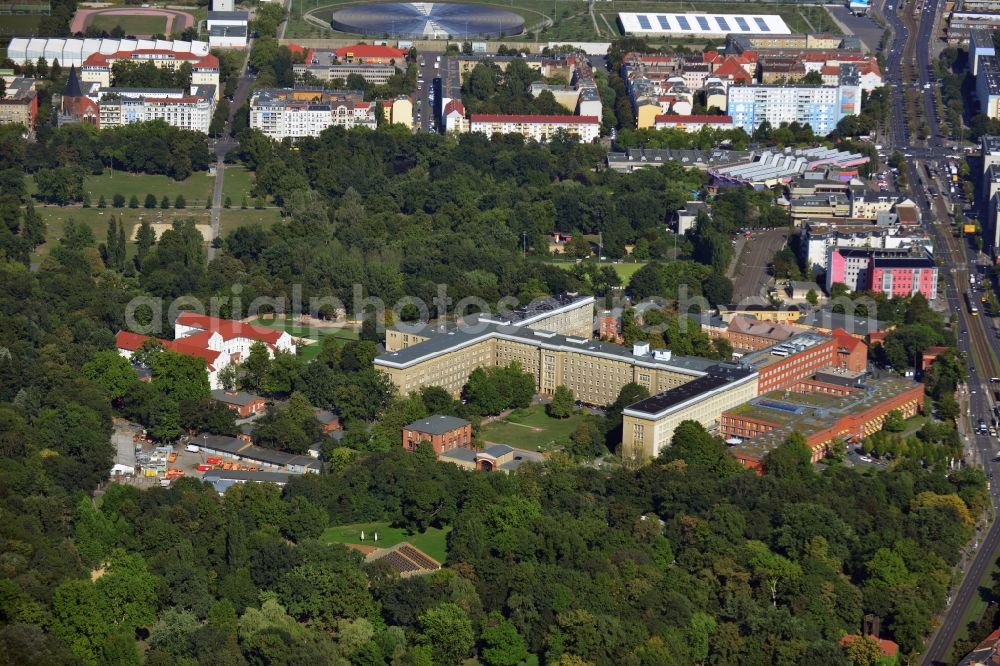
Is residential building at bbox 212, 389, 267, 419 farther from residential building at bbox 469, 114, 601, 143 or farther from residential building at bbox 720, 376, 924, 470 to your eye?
residential building at bbox 469, 114, 601, 143

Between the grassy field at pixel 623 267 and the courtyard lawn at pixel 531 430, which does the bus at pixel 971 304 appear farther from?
the courtyard lawn at pixel 531 430

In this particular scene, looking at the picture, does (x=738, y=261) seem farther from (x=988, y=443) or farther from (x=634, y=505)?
(x=634, y=505)

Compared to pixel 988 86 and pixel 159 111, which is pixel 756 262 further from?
pixel 159 111

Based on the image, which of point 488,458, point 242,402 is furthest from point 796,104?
point 488,458

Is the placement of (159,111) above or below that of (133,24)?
below

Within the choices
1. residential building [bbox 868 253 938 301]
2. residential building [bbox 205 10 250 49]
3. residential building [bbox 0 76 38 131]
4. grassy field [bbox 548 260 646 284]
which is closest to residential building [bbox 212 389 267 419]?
grassy field [bbox 548 260 646 284]
